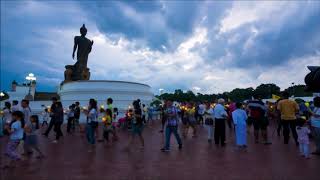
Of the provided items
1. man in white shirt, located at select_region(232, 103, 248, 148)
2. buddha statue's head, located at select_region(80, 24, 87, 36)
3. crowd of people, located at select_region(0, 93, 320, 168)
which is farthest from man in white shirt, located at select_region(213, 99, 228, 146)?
buddha statue's head, located at select_region(80, 24, 87, 36)

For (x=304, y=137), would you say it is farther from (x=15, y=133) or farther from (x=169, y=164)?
(x=15, y=133)

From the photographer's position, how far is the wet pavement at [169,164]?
242 inches

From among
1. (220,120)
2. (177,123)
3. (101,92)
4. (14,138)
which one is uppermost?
(101,92)

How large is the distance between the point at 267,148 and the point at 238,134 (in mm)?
1121

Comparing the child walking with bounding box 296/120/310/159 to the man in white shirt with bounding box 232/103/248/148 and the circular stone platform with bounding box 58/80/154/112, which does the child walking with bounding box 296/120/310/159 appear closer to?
the man in white shirt with bounding box 232/103/248/148

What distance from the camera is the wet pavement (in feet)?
20.2

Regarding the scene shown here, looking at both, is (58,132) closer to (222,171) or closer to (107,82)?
(222,171)

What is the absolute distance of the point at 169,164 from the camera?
23.8 ft

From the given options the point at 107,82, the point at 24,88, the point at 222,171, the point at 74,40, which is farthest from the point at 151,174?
the point at 24,88

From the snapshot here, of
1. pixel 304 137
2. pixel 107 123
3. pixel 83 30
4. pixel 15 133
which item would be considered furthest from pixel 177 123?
pixel 83 30

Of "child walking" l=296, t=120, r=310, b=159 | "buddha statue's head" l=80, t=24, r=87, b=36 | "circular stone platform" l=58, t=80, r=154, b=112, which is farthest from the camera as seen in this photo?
"buddha statue's head" l=80, t=24, r=87, b=36

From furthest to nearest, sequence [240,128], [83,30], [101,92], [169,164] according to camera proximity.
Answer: [83,30] < [101,92] < [240,128] < [169,164]

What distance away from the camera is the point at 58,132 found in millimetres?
12320

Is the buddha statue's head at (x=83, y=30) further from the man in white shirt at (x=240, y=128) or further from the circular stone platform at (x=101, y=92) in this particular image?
the man in white shirt at (x=240, y=128)
